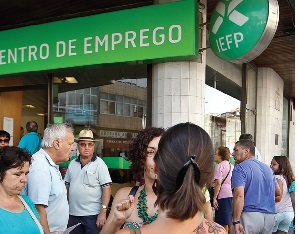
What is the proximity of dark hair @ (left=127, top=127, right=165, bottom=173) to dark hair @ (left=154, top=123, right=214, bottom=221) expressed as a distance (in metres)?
1.14

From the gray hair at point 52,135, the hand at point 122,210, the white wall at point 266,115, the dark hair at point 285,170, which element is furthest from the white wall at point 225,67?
the hand at point 122,210

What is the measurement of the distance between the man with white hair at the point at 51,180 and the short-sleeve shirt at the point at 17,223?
16.1 inches

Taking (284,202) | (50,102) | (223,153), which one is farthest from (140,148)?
(50,102)

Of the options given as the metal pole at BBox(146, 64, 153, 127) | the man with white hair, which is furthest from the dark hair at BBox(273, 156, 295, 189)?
the man with white hair

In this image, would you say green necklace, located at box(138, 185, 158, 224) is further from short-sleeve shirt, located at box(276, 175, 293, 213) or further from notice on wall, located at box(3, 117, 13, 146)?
notice on wall, located at box(3, 117, 13, 146)

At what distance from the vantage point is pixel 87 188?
4559 mm

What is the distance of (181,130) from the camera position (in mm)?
1573

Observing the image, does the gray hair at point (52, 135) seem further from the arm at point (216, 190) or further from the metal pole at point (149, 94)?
the arm at point (216, 190)

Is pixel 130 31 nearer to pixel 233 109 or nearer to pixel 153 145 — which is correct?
pixel 153 145

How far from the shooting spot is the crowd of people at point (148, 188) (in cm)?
152

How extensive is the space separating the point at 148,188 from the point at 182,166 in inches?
44.3

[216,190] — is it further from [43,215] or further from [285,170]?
[43,215]

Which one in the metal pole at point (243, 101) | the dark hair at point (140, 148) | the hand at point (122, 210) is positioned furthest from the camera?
the metal pole at point (243, 101)

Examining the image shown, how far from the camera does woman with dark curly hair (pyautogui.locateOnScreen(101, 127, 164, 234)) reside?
7.88 feet
